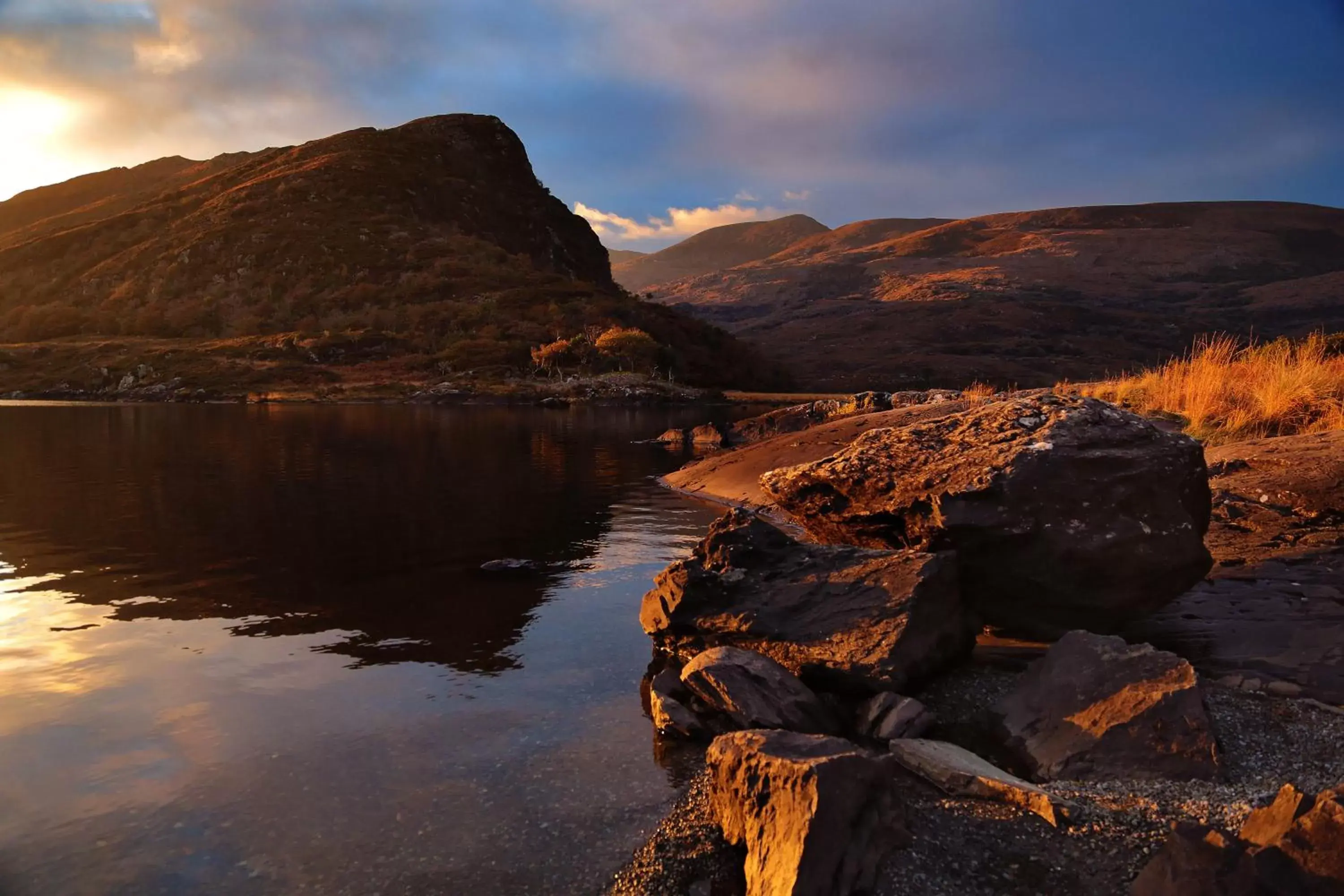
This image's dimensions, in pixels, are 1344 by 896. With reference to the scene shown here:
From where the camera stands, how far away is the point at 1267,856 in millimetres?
3693

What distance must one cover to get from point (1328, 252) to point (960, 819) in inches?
9906

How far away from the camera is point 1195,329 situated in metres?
141

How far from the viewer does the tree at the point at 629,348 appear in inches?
3174

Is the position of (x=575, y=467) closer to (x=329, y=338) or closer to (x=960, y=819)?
(x=960, y=819)

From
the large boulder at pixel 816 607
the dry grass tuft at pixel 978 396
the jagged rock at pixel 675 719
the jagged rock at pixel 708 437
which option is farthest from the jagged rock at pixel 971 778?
the jagged rock at pixel 708 437

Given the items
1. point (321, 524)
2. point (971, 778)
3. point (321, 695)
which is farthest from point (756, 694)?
point (321, 524)

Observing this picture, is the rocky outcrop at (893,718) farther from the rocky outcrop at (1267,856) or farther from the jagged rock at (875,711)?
the rocky outcrop at (1267,856)

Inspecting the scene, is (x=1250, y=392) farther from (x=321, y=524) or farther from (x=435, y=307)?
(x=435, y=307)

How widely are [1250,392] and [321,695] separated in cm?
2002

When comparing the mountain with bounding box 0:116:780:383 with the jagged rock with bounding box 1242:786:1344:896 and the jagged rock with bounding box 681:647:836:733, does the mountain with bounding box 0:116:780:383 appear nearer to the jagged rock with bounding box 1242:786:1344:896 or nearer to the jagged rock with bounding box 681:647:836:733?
the jagged rock with bounding box 681:647:836:733

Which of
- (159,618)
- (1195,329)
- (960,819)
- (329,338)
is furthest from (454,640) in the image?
(1195,329)

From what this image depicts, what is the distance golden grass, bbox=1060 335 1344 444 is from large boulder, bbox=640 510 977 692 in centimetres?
1044

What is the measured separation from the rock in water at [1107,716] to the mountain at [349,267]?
73.0 m

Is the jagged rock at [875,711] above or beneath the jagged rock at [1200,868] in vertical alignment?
beneath
